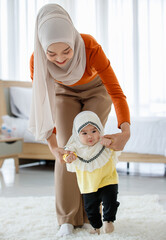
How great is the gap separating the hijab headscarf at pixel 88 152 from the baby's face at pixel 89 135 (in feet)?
0.05

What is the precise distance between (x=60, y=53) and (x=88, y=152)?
455mm

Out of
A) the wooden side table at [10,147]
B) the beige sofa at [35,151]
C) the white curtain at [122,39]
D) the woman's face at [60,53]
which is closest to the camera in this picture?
the woman's face at [60,53]

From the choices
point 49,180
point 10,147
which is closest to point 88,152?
point 49,180

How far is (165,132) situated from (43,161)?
6.41ft

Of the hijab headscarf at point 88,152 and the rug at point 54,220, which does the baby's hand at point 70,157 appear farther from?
the rug at point 54,220

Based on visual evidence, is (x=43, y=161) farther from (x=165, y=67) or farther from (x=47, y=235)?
(x=47, y=235)

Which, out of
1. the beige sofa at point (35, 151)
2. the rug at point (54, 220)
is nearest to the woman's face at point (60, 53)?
the rug at point (54, 220)

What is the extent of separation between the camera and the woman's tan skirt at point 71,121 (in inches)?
70.0

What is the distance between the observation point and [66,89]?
71.3 inches

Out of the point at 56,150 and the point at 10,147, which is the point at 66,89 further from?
the point at 10,147

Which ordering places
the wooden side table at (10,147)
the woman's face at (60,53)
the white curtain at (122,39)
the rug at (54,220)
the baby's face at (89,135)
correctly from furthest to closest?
the white curtain at (122,39), the wooden side table at (10,147), the rug at (54,220), the baby's face at (89,135), the woman's face at (60,53)

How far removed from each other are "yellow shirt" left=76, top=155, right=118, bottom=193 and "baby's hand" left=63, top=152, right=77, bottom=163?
95 millimetres

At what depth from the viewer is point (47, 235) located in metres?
1.71

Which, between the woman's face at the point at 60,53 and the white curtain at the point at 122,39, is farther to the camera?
the white curtain at the point at 122,39
